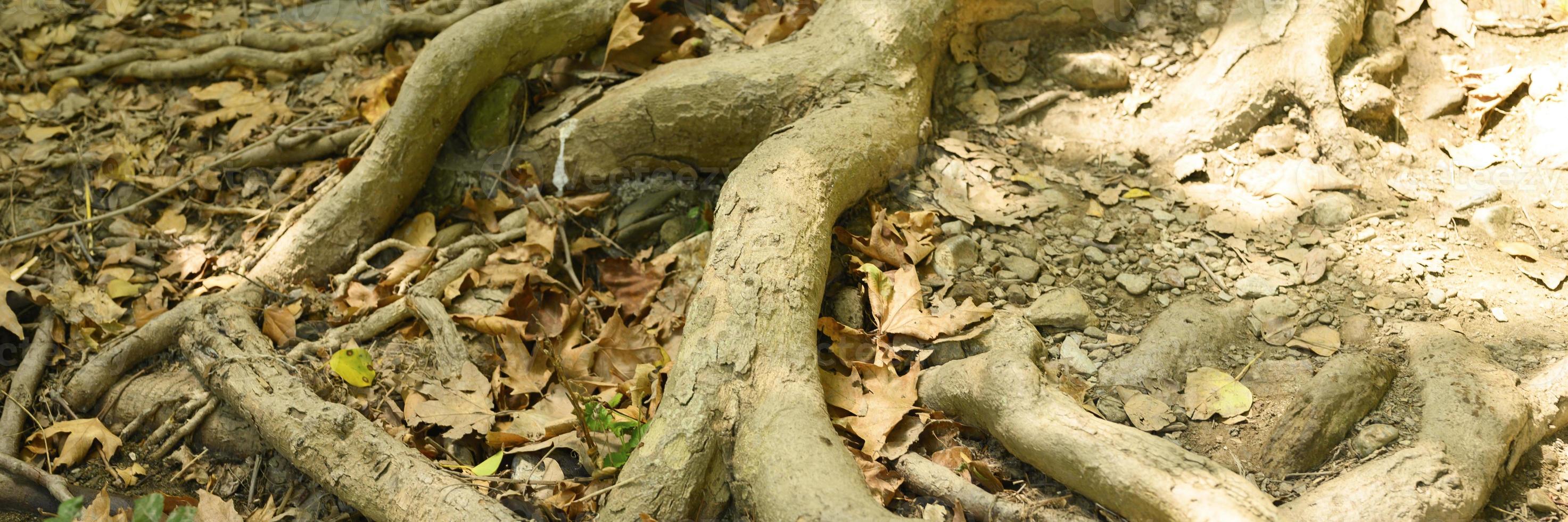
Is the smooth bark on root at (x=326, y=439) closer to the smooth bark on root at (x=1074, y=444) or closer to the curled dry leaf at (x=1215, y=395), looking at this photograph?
the smooth bark on root at (x=1074, y=444)

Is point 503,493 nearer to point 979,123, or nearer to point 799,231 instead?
point 799,231

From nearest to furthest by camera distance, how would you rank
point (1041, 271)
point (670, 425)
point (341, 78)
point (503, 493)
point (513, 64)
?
point (670, 425) → point (503, 493) → point (1041, 271) → point (513, 64) → point (341, 78)

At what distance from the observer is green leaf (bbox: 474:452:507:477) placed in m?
2.66

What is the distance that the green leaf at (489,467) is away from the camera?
8.73ft

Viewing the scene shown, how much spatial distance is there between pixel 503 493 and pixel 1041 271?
1.75 m

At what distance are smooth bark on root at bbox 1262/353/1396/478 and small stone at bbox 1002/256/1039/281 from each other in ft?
2.68

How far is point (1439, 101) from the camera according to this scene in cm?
325

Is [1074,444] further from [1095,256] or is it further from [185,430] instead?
[185,430]

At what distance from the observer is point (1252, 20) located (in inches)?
134

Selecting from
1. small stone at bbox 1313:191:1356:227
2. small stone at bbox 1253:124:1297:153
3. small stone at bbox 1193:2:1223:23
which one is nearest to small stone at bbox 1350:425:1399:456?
small stone at bbox 1313:191:1356:227

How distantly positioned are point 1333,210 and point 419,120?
10.6ft

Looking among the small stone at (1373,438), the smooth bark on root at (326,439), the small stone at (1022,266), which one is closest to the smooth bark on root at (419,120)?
the smooth bark on root at (326,439)

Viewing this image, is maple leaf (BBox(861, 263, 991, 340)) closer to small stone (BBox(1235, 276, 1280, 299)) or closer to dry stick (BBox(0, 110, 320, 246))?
small stone (BBox(1235, 276, 1280, 299))

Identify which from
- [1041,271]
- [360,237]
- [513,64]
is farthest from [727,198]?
[360,237]
